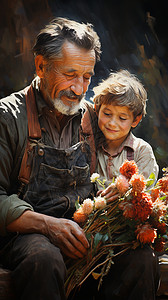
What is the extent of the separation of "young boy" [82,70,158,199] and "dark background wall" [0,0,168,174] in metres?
0.47

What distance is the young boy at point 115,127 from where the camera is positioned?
267 cm

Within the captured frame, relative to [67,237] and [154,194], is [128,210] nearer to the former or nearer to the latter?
[154,194]

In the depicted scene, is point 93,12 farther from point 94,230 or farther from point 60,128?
point 94,230

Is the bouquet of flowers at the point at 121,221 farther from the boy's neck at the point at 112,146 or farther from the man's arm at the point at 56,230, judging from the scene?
the boy's neck at the point at 112,146

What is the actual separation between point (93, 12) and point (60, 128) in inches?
46.0

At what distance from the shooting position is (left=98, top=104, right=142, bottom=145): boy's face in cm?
268

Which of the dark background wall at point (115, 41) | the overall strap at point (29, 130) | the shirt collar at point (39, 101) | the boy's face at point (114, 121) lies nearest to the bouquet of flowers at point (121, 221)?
the overall strap at point (29, 130)

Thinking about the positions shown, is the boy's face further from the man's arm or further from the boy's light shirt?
the man's arm

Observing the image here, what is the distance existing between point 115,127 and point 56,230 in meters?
0.83

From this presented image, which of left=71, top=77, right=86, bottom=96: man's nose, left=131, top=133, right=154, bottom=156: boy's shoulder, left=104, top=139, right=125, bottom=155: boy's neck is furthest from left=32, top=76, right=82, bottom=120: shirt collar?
left=131, top=133, right=154, bottom=156: boy's shoulder

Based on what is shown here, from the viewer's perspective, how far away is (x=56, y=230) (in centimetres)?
217

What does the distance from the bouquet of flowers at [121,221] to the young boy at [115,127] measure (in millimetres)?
403

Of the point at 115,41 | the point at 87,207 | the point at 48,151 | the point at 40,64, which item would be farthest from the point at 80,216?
the point at 115,41

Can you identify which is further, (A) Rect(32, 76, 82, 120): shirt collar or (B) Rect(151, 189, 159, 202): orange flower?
(A) Rect(32, 76, 82, 120): shirt collar
